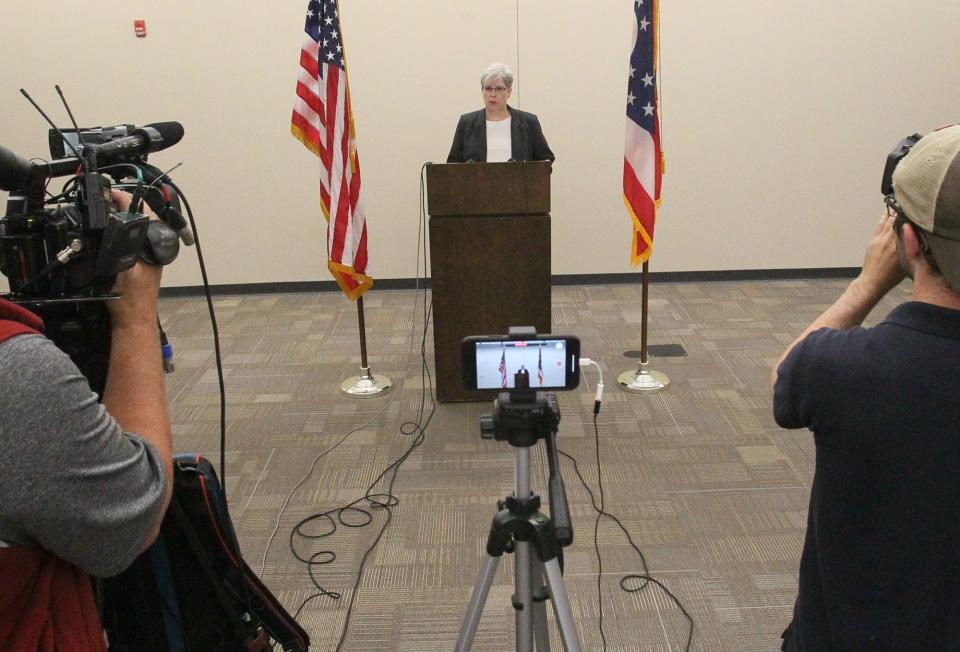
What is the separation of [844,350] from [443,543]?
1858mm

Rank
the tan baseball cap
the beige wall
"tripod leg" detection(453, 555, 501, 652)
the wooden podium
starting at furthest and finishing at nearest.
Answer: the beige wall → the wooden podium → "tripod leg" detection(453, 555, 501, 652) → the tan baseball cap

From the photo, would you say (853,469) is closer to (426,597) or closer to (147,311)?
(147,311)

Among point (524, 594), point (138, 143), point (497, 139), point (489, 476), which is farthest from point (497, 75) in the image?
point (524, 594)

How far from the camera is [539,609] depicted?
1.50 meters

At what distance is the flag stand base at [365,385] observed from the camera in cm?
383

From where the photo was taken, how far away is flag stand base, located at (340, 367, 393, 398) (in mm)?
3832

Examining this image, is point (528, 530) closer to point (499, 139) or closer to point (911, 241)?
point (911, 241)

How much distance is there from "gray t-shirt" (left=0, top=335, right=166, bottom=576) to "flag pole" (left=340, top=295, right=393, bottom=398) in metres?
2.95

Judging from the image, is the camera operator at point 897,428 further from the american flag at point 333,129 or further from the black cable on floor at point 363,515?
the american flag at point 333,129

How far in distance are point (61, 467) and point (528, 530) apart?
0.78 meters

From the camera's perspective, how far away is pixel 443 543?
2613 mm

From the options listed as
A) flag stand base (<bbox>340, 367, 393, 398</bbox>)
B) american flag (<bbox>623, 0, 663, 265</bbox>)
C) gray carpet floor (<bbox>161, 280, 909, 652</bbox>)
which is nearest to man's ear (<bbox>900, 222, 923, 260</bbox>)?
gray carpet floor (<bbox>161, 280, 909, 652</bbox>)

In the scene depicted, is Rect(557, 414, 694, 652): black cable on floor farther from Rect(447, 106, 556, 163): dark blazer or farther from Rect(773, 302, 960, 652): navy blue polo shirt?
Rect(447, 106, 556, 163): dark blazer

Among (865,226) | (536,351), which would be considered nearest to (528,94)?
(865,226)
